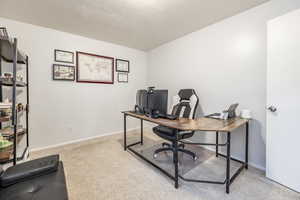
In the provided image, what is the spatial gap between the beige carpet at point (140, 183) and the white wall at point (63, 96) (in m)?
0.57

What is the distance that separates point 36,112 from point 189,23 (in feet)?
10.6

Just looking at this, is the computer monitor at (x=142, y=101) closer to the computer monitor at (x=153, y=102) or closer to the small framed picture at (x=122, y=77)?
the computer monitor at (x=153, y=102)

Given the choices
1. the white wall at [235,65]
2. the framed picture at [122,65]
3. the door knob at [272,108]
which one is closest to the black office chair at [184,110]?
the white wall at [235,65]

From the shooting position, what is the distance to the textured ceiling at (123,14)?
6.17 ft

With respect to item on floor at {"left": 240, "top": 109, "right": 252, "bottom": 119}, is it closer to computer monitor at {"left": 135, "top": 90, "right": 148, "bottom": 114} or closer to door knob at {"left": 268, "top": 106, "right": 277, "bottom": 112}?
door knob at {"left": 268, "top": 106, "right": 277, "bottom": 112}

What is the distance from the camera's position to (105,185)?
66.1 inches

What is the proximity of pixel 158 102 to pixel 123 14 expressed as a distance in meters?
1.50

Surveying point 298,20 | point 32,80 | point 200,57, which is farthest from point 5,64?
point 298,20

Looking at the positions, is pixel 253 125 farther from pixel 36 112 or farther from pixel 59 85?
pixel 36 112

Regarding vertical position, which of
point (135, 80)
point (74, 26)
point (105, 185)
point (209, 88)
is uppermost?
point (74, 26)

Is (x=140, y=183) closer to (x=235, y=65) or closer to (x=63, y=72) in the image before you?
(x=235, y=65)

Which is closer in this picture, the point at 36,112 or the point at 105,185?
the point at 105,185

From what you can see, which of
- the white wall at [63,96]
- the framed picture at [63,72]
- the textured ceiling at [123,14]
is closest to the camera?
the textured ceiling at [123,14]

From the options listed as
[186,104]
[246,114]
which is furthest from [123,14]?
[246,114]
